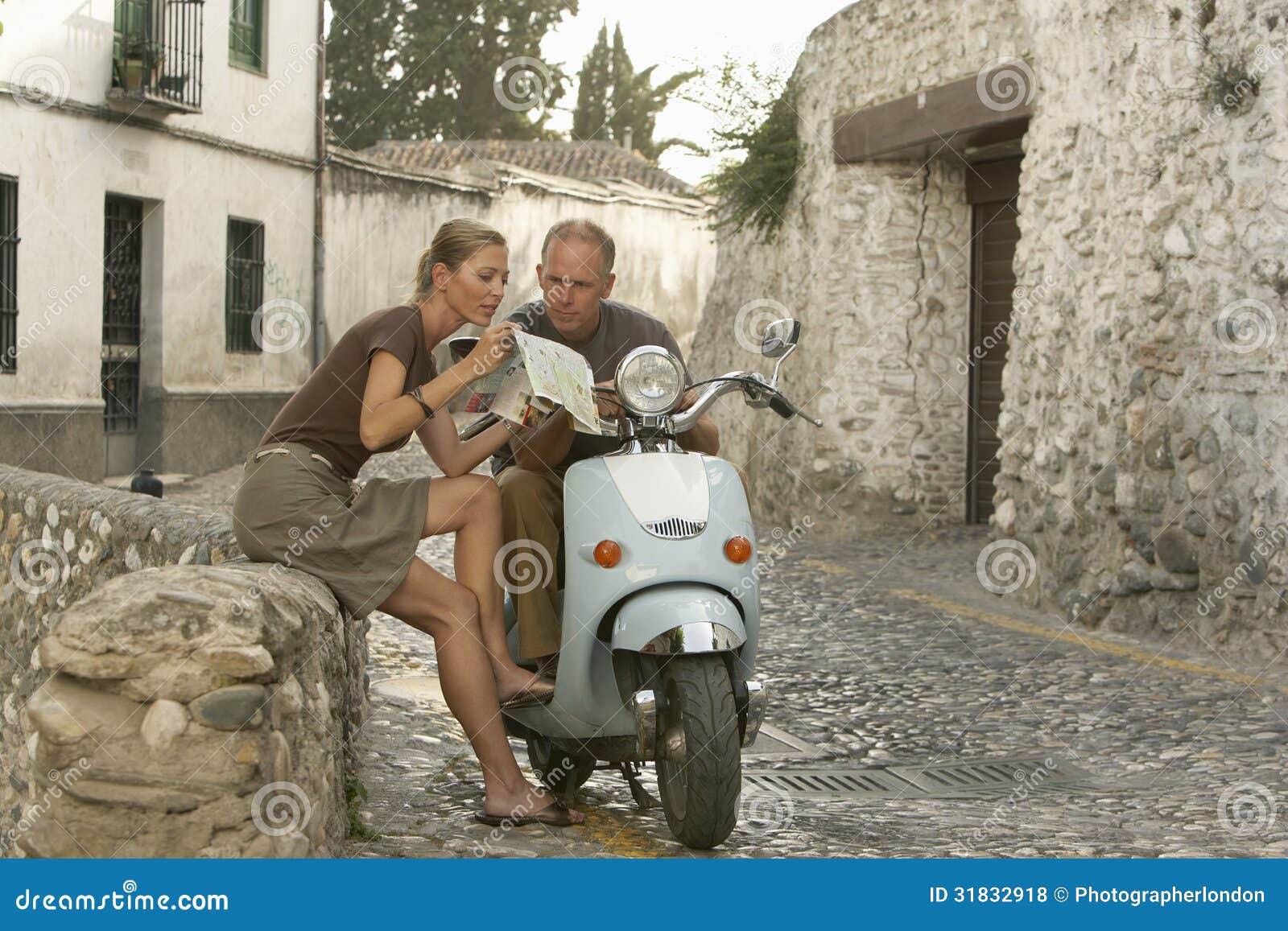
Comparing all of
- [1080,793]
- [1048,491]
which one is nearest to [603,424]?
[1080,793]

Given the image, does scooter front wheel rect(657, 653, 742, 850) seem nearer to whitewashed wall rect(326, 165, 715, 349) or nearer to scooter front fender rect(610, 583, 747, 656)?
scooter front fender rect(610, 583, 747, 656)

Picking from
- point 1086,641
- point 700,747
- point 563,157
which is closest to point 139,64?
point 1086,641

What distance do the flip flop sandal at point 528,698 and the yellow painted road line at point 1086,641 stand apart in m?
3.50

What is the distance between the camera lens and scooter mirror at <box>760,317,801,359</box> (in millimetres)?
4105

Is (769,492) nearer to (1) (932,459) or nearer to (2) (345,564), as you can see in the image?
(1) (932,459)

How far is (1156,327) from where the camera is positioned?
7.55 meters

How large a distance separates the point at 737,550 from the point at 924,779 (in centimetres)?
156

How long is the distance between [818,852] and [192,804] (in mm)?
1604

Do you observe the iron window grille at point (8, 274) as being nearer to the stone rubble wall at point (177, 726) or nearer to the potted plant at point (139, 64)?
the potted plant at point (139, 64)

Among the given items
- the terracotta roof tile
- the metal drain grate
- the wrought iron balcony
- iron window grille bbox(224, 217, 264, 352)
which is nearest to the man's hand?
the metal drain grate

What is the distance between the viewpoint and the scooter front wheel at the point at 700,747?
363 cm

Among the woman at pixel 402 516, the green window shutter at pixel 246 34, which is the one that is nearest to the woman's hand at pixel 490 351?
the woman at pixel 402 516

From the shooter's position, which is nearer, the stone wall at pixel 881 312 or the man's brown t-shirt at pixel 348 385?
the man's brown t-shirt at pixel 348 385

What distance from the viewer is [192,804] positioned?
306cm
